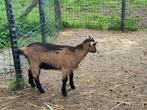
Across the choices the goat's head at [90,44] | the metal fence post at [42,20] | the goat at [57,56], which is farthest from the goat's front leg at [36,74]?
the metal fence post at [42,20]

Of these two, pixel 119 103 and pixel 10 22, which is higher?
pixel 10 22

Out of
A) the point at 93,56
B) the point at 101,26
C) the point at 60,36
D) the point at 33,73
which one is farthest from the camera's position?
the point at 101,26

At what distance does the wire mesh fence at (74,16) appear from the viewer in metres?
7.80

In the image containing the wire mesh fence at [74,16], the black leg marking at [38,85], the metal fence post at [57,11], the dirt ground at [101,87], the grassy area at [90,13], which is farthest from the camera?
the metal fence post at [57,11]

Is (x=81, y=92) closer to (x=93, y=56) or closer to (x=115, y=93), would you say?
(x=115, y=93)

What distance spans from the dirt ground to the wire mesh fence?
1282mm

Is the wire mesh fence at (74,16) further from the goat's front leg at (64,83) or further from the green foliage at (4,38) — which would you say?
the goat's front leg at (64,83)

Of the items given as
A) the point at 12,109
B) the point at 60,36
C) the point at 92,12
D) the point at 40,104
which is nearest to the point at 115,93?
the point at 40,104

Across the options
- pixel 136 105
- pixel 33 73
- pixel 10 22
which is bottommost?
pixel 136 105

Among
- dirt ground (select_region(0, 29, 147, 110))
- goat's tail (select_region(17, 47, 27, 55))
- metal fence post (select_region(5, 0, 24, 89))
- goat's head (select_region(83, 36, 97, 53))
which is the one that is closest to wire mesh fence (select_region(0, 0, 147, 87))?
dirt ground (select_region(0, 29, 147, 110))

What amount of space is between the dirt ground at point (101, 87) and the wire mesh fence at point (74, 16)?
4.21 feet

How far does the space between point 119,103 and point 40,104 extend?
42.7 inches

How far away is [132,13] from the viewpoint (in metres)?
9.98

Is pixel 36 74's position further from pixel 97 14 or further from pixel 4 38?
pixel 97 14
